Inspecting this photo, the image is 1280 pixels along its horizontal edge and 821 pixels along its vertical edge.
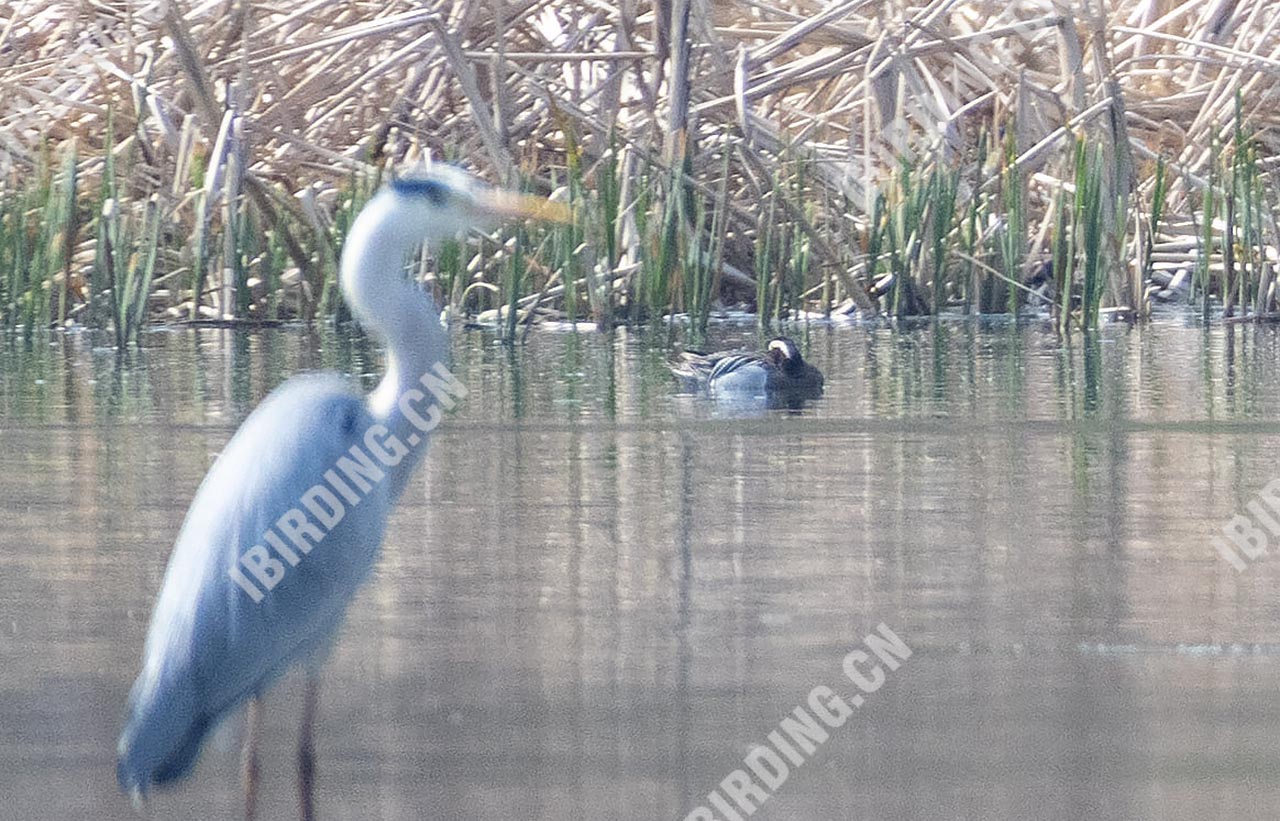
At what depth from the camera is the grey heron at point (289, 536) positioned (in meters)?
3.33

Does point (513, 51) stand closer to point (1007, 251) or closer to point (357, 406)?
point (1007, 251)

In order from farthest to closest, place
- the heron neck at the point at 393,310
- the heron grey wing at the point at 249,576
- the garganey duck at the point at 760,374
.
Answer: the garganey duck at the point at 760,374 < the heron neck at the point at 393,310 < the heron grey wing at the point at 249,576

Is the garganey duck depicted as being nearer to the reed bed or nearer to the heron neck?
the reed bed

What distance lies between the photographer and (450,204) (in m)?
4.00

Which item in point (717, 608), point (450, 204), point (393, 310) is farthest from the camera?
point (717, 608)

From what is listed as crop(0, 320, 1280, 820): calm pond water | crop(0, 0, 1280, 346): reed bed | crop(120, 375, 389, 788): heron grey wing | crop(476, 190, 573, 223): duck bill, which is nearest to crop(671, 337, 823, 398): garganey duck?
crop(0, 320, 1280, 820): calm pond water

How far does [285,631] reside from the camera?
11.5 feet

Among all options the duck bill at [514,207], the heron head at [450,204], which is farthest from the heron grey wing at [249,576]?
the duck bill at [514,207]

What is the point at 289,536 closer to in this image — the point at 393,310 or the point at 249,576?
the point at 249,576

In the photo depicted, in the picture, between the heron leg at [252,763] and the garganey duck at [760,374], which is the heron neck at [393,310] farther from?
the garganey duck at [760,374]

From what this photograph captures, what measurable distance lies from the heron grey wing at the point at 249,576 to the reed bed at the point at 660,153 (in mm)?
7178

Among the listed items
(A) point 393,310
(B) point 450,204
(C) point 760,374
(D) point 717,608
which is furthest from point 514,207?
(C) point 760,374

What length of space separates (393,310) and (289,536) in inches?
20.3

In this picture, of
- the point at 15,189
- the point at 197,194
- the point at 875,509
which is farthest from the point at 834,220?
the point at 875,509
